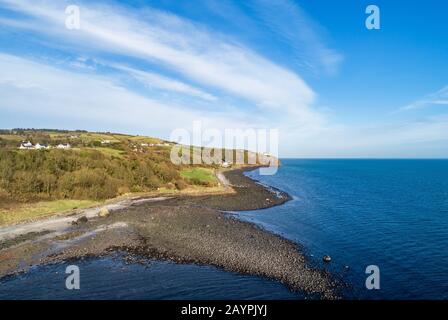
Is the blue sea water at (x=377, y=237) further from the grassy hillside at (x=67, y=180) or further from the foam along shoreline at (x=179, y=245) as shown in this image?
the grassy hillside at (x=67, y=180)

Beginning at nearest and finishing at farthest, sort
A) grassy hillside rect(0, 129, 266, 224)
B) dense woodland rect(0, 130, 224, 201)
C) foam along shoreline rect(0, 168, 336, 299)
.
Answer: foam along shoreline rect(0, 168, 336, 299), grassy hillside rect(0, 129, 266, 224), dense woodland rect(0, 130, 224, 201)

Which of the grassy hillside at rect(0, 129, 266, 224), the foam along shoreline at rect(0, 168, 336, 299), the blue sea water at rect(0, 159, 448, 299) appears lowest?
the blue sea water at rect(0, 159, 448, 299)

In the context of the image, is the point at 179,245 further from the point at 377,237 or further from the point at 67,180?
the point at 67,180

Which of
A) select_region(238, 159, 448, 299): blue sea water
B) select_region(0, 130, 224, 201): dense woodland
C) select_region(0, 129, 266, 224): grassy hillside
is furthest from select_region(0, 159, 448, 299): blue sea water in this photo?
select_region(0, 130, 224, 201): dense woodland

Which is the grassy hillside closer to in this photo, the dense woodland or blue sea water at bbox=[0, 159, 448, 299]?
the dense woodland

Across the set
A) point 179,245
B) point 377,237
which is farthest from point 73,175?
point 377,237

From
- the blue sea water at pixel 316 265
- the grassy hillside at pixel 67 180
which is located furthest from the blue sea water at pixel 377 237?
the grassy hillside at pixel 67 180

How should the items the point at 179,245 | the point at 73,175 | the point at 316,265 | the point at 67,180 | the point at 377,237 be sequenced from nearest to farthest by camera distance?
the point at 316,265 < the point at 179,245 < the point at 377,237 < the point at 67,180 < the point at 73,175

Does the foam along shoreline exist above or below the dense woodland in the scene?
below
